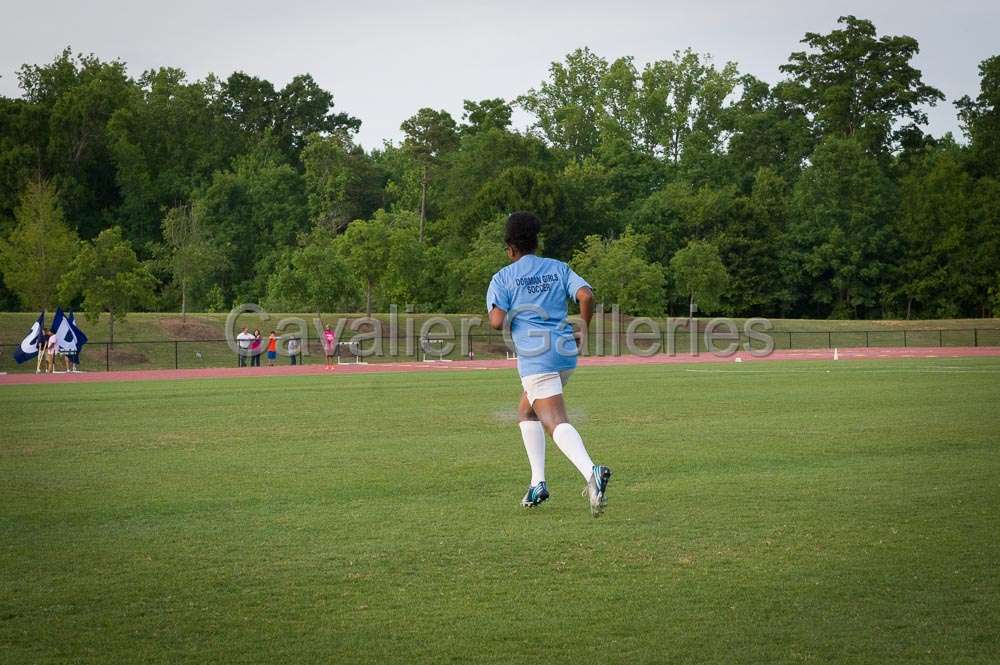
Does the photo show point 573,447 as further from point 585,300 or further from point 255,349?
point 255,349

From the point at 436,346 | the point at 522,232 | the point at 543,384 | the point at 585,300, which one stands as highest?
the point at 522,232

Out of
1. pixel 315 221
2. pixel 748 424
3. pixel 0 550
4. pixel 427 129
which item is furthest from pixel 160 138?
pixel 0 550

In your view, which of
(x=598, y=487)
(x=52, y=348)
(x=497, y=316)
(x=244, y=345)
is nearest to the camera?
(x=598, y=487)

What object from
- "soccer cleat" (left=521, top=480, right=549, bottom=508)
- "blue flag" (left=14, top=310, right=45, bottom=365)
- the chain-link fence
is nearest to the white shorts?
"soccer cleat" (left=521, top=480, right=549, bottom=508)

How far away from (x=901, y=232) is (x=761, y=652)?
266 ft

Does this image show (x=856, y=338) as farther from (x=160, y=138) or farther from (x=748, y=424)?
(x=160, y=138)

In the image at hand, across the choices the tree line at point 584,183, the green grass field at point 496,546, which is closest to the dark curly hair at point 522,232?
the green grass field at point 496,546

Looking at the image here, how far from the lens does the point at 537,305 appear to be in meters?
8.44

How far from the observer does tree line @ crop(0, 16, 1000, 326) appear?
76.5m

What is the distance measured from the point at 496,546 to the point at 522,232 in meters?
2.38

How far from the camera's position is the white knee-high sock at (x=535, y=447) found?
28.5 ft

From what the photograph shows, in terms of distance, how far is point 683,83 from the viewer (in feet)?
327

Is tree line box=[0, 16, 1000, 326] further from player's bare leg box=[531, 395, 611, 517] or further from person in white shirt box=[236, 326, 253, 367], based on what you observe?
player's bare leg box=[531, 395, 611, 517]

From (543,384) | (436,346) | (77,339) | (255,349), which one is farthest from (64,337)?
(543,384)
